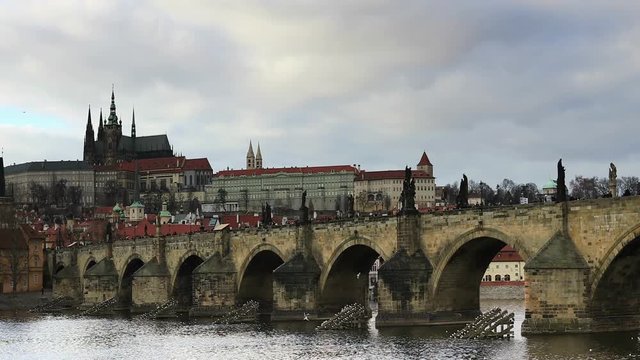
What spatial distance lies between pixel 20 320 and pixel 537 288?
4940 centimetres

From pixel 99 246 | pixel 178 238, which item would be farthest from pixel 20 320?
pixel 99 246

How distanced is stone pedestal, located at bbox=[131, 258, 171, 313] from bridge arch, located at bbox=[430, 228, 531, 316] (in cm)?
3496

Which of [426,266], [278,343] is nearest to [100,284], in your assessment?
[426,266]

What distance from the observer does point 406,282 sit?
58500mm

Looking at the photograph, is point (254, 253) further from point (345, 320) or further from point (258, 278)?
point (345, 320)

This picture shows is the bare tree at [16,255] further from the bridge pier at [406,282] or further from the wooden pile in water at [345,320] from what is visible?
the bridge pier at [406,282]

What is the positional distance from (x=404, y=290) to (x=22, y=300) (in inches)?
2528

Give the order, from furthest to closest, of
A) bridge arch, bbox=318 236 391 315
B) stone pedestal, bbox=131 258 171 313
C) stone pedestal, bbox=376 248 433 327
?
stone pedestal, bbox=131 258 171 313
bridge arch, bbox=318 236 391 315
stone pedestal, bbox=376 248 433 327

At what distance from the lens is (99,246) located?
357 feet

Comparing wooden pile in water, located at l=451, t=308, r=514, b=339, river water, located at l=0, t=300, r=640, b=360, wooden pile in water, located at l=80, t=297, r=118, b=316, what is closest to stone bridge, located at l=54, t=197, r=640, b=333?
river water, located at l=0, t=300, r=640, b=360

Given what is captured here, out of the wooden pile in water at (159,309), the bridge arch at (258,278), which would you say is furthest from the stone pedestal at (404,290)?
the wooden pile in water at (159,309)

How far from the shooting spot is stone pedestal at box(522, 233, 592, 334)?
4831 cm

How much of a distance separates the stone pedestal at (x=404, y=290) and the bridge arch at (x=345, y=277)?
7119 mm

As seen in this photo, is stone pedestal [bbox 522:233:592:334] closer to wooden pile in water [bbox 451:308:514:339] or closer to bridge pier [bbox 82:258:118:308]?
wooden pile in water [bbox 451:308:514:339]
